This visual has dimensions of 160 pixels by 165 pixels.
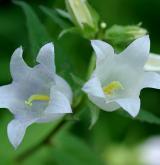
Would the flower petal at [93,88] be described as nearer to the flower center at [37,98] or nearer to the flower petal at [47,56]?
the flower petal at [47,56]

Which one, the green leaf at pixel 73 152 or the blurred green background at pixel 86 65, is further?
the blurred green background at pixel 86 65

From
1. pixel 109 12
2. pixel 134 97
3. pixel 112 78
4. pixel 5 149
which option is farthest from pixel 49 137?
pixel 109 12

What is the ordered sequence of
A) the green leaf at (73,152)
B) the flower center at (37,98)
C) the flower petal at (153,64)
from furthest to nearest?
the green leaf at (73,152), the flower petal at (153,64), the flower center at (37,98)

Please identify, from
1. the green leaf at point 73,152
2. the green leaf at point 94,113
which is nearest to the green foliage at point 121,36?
the green leaf at point 94,113

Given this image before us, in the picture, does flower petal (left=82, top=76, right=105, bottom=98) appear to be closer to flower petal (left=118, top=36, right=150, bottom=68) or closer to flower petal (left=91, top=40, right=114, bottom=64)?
flower petal (left=91, top=40, right=114, bottom=64)

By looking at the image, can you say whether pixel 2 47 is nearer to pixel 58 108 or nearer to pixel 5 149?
pixel 5 149

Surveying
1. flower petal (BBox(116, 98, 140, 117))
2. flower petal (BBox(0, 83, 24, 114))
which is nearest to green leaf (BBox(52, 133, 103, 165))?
flower petal (BBox(0, 83, 24, 114))
